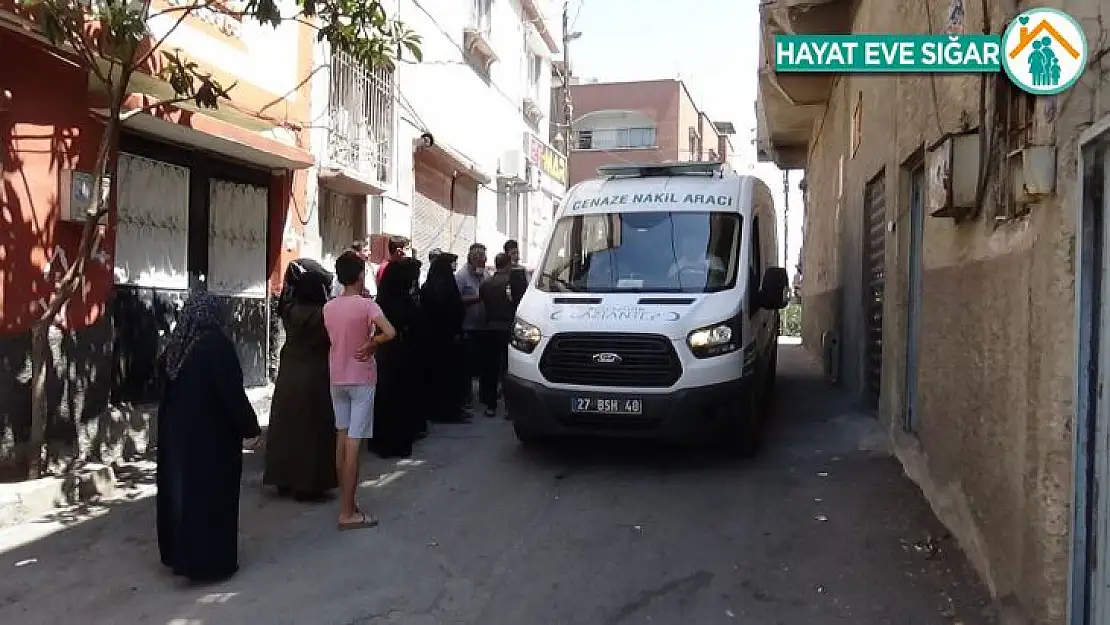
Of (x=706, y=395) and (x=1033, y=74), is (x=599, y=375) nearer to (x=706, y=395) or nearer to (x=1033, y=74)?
(x=706, y=395)

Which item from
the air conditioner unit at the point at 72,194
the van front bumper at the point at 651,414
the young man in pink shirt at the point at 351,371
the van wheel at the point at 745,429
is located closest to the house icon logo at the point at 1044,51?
the van front bumper at the point at 651,414

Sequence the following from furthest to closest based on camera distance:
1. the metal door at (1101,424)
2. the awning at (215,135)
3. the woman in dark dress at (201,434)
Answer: the awning at (215,135) < the woman in dark dress at (201,434) < the metal door at (1101,424)

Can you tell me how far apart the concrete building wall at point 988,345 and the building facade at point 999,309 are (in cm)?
1

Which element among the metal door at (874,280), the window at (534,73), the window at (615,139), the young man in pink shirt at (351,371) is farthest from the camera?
the window at (615,139)

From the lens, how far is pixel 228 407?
15.3 feet

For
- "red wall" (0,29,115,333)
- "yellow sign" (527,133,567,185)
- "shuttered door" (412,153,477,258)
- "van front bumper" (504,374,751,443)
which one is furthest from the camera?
"yellow sign" (527,133,567,185)

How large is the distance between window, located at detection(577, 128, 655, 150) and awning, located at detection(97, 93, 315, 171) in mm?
29816

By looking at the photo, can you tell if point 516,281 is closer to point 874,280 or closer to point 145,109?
point 874,280

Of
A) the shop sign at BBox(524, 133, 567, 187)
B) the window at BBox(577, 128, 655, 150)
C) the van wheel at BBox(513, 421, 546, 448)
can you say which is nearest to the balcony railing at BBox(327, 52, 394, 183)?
the van wheel at BBox(513, 421, 546, 448)

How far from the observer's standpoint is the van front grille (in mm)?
6582

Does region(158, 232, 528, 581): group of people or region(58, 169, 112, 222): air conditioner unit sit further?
region(58, 169, 112, 222): air conditioner unit

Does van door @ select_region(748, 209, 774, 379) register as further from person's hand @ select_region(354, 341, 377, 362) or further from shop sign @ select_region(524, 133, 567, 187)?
shop sign @ select_region(524, 133, 567, 187)

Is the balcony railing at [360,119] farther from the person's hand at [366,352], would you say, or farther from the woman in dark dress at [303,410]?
the person's hand at [366,352]

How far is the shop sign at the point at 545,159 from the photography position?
21406mm
